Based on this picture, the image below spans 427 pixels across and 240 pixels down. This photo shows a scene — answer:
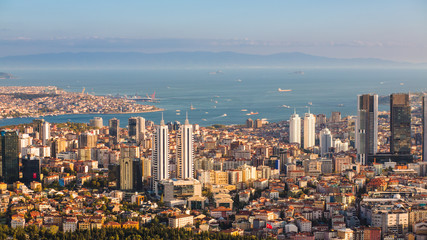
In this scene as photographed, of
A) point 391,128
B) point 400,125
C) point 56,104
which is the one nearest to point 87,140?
point 391,128

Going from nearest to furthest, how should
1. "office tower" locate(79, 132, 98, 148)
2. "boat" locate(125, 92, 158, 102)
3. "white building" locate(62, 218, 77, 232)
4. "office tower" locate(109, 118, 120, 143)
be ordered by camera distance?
"white building" locate(62, 218, 77, 232), "office tower" locate(79, 132, 98, 148), "office tower" locate(109, 118, 120, 143), "boat" locate(125, 92, 158, 102)

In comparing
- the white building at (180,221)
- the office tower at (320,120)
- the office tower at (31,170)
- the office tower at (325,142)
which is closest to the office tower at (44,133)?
the office tower at (31,170)

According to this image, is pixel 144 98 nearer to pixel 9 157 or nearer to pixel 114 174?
pixel 9 157

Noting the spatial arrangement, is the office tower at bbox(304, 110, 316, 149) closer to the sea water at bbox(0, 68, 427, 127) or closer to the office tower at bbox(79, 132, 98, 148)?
the office tower at bbox(79, 132, 98, 148)

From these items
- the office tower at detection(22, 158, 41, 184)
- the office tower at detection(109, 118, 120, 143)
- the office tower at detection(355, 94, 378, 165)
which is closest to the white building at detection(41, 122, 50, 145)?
the office tower at detection(109, 118, 120, 143)

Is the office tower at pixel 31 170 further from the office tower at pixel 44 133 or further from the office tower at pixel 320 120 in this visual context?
the office tower at pixel 320 120

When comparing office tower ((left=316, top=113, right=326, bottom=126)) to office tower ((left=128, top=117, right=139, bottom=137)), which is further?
office tower ((left=316, top=113, right=326, bottom=126))

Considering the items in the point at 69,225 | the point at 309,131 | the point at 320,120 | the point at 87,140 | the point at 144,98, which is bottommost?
the point at 69,225
